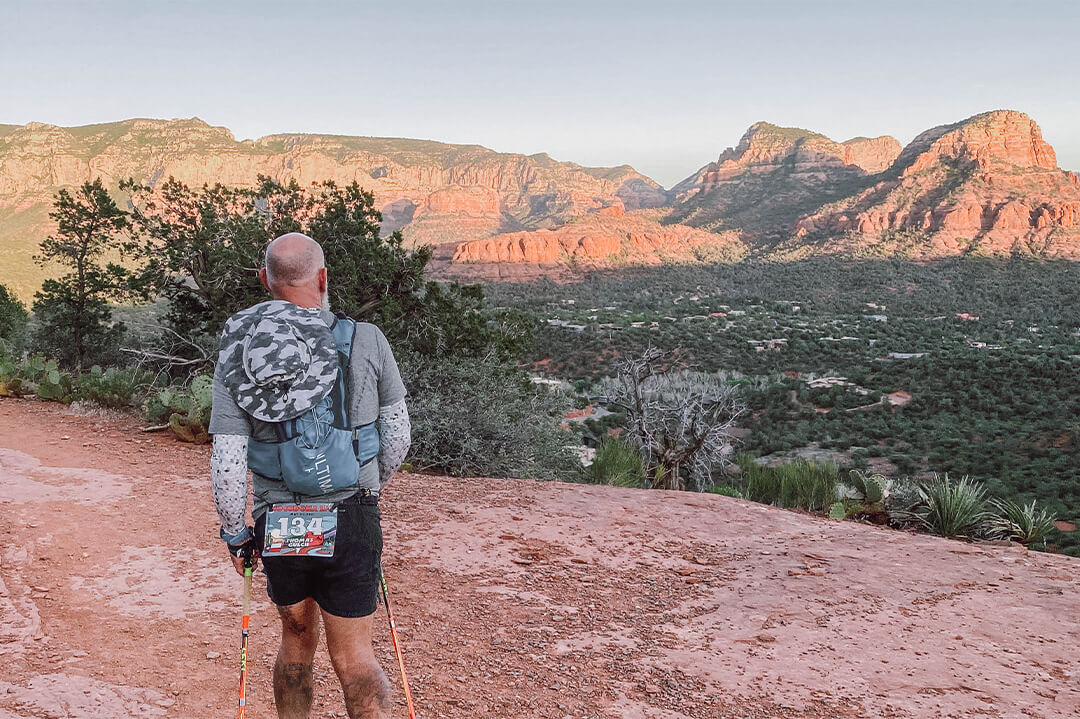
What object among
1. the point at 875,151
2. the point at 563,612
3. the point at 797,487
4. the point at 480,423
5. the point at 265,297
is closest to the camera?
the point at 563,612

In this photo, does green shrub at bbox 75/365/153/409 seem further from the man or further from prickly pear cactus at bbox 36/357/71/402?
the man

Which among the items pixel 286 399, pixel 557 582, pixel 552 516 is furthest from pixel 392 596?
pixel 286 399

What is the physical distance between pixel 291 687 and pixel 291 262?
1.36 m

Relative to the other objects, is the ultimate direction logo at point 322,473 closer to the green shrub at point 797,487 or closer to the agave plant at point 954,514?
the agave plant at point 954,514

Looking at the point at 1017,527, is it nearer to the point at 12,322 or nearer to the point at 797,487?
the point at 797,487

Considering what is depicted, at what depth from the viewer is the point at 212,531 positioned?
5.25 meters

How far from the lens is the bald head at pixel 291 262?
2.18m

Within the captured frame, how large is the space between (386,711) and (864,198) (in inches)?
4013

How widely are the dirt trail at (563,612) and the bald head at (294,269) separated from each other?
186cm

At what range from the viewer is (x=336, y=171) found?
478 feet

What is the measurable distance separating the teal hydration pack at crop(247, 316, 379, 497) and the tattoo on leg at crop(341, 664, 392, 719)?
618 millimetres

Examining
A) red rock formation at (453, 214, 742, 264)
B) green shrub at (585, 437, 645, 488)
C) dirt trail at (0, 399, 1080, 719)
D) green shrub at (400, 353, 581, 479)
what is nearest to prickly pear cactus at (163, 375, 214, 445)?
dirt trail at (0, 399, 1080, 719)

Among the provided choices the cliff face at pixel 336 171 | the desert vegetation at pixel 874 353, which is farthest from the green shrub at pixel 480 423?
the cliff face at pixel 336 171

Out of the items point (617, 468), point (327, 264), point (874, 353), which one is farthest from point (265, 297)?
point (874, 353)
